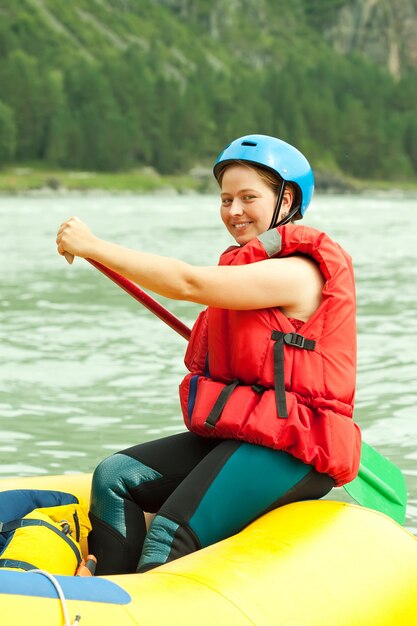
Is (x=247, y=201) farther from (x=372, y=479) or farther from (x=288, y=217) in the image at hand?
(x=372, y=479)

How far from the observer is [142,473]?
10.0 ft

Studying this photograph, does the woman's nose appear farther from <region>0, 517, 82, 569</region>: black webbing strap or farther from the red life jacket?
<region>0, 517, 82, 569</region>: black webbing strap

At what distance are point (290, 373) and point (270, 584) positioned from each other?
543mm

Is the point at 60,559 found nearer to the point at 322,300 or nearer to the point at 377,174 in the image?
the point at 322,300

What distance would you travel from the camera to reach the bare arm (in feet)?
9.05

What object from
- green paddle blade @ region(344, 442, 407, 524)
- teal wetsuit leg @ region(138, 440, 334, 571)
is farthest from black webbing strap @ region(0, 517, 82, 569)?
green paddle blade @ region(344, 442, 407, 524)

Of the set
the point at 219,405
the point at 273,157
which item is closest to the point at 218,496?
the point at 219,405

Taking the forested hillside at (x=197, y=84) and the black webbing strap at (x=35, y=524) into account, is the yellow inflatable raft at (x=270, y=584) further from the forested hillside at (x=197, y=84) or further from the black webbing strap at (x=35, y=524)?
the forested hillside at (x=197, y=84)

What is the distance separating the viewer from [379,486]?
368cm

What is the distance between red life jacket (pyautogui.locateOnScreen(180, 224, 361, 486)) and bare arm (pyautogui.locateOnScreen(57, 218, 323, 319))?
0.26 ft

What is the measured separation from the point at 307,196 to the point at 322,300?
1.33ft

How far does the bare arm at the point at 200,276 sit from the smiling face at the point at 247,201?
24cm

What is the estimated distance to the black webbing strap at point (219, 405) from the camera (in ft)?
9.52

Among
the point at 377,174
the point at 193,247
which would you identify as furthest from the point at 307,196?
the point at 377,174
